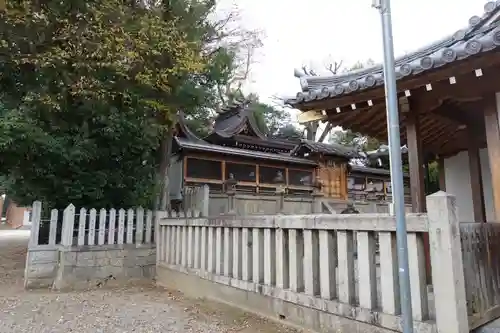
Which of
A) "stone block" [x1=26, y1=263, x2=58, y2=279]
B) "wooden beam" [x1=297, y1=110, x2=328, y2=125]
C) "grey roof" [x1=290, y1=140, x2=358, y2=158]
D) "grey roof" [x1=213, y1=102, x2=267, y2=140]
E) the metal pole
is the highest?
"grey roof" [x1=213, y1=102, x2=267, y2=140]

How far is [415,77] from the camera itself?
12.0 ft

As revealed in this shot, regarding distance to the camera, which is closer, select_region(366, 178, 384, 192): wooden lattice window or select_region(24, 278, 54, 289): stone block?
select_region(24, 278, 54, 289): stone block

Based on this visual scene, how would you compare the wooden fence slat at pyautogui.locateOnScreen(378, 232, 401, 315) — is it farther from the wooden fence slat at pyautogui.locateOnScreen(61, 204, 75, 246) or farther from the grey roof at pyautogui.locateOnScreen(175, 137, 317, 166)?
the grey roof at pyautogui.locateOnScreen(175, 137, 317, 166)

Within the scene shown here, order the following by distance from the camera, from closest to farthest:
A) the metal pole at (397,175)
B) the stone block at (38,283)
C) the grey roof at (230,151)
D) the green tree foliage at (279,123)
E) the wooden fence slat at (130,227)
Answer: the metal pole at (397,175) → the stone block at (38,283) → the wooden fence slat at (130,227) → the grey roof at (230,151) → the green tree foliage at (279,123)

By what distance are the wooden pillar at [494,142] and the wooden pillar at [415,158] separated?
2.44 feet

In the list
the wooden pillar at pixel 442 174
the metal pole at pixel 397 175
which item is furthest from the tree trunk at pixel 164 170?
the metal pole at pixel 397 175

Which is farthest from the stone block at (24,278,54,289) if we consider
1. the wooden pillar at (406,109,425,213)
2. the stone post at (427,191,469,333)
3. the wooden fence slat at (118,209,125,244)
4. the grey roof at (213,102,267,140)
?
the grey roof at (213,102,267,140)

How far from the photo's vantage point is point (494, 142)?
12.1 ft

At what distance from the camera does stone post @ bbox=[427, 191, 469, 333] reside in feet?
8.16

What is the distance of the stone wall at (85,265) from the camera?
20.8ft

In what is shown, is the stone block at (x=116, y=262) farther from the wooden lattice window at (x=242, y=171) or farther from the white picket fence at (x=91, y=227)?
the wooden lattice window at (x=242, y=171)

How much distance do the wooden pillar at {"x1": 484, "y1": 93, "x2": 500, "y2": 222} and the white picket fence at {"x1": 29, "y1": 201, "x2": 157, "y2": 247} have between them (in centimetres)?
571

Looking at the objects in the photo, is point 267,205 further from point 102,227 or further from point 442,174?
point 102,227

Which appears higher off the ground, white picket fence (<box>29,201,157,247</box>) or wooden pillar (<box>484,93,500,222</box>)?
wooden pillar (<box>484,93,500,222</box>)
